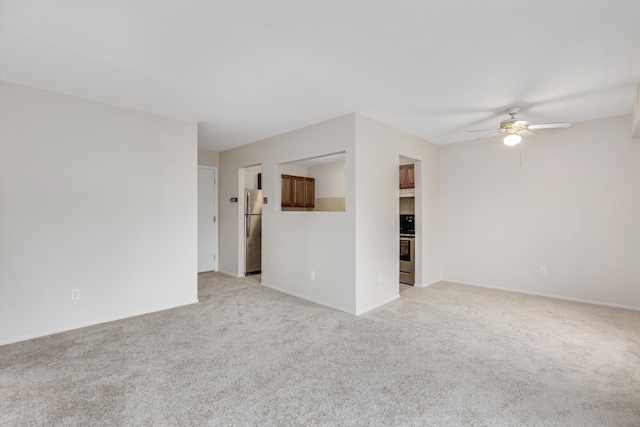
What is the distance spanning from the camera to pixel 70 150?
3096mm

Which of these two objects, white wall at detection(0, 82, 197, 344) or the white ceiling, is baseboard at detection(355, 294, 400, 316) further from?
the white ceiling

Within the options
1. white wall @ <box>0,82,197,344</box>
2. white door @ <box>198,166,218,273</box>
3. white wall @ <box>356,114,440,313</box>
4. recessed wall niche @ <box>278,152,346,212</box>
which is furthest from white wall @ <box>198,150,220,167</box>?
white wall @ <box>356,114,440,313</box>

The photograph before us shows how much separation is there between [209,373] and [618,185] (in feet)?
16.7

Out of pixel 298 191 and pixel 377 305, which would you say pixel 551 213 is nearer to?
pixel 377 305

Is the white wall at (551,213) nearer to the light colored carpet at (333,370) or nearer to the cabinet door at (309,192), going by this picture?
the light colored carpet at (333,370)

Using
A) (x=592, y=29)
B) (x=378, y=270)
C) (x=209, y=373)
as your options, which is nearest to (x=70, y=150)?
(x=209, y=373)

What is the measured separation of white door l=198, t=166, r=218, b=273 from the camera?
5.80 m

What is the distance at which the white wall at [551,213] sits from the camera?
12.4 feet

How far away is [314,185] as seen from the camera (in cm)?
700

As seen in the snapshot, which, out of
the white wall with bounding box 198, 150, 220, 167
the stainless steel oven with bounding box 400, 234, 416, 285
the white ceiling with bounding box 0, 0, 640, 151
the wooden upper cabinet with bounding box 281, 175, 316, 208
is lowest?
the stainless steel oven with bounding box 400, 234, 416, 285

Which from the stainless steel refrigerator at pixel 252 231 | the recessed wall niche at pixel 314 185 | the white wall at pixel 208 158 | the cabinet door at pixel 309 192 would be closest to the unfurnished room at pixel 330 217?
the stainless steel refrigerator at pixel 252 231

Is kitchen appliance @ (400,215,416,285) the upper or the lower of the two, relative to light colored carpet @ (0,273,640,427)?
upper

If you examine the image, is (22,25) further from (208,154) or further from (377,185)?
(208,154)

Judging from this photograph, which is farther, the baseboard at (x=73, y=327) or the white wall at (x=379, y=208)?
the white wall at (x=379, y=208)
